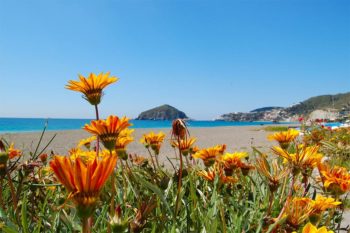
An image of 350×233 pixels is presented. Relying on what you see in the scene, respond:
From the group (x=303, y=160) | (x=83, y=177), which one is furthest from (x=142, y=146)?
(x=83, y=177)

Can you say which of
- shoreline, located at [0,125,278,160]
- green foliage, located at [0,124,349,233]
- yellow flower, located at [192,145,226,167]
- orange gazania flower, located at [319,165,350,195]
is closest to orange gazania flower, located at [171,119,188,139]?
green foliage, located at [0,124,349,233]

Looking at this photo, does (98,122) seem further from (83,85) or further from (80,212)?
(80,212)

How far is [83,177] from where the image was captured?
0.53 meters

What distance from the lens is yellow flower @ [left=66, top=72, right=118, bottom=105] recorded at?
124 cm

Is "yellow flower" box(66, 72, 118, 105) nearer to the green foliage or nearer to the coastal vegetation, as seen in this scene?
the coastal vegetation

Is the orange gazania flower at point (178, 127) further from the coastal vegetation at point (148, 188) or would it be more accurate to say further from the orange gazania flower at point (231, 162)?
the orange gazania flower at point (231, 162)

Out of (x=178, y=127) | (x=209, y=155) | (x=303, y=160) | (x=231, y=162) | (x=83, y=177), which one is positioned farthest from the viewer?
(x=209, y=155)

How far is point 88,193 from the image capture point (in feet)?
1.77

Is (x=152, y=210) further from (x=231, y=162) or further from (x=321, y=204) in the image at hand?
(x=321, y=204)

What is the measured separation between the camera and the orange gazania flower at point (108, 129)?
1.06 metres

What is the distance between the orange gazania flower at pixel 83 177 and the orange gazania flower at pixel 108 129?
1.66 ft

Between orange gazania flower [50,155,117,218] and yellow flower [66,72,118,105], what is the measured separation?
28.9 inches

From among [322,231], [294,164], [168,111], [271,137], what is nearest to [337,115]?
[271,137]

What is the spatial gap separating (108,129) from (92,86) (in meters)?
0.25
